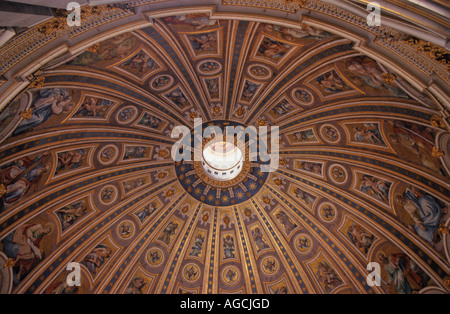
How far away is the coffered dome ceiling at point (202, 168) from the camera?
921 centimetres

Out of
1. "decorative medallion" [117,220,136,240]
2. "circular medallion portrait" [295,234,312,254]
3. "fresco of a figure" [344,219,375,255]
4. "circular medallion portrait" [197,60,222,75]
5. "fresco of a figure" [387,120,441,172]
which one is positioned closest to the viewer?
"fresco of a figure" [387,120,441,172]

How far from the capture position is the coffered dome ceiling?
30.2 feet

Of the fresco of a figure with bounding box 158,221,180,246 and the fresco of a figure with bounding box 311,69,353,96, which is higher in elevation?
the fresco of a figure with bounding box 311,69,353,96

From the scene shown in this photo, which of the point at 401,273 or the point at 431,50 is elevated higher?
the point at 431,50

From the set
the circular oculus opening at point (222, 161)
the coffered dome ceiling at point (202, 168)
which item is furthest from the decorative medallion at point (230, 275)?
the circular oculus opening at point (222, 161)

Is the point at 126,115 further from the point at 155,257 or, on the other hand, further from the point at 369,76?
the point at 369,76

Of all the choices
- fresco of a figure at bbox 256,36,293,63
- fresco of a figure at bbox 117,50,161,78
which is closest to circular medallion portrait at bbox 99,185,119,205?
fresco of a figure at bbox 117,50,161,78

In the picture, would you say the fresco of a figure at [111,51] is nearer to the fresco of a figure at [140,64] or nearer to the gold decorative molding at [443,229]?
the fresco of a figure at [140,64]

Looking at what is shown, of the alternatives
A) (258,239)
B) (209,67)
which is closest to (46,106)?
(209,67)

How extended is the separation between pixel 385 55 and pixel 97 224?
16.0m

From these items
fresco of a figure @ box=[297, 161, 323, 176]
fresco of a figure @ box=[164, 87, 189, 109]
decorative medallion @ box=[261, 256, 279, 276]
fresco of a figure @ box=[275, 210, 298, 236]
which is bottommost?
decorative medallion @ box=[261, 256, 279, 276]

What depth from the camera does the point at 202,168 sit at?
67.1 feet

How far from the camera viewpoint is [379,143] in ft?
47.4

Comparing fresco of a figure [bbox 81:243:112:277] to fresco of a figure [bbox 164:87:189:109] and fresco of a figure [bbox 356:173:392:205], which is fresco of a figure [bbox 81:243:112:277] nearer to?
fresco of a figure [bbox 164:87:189:109]
